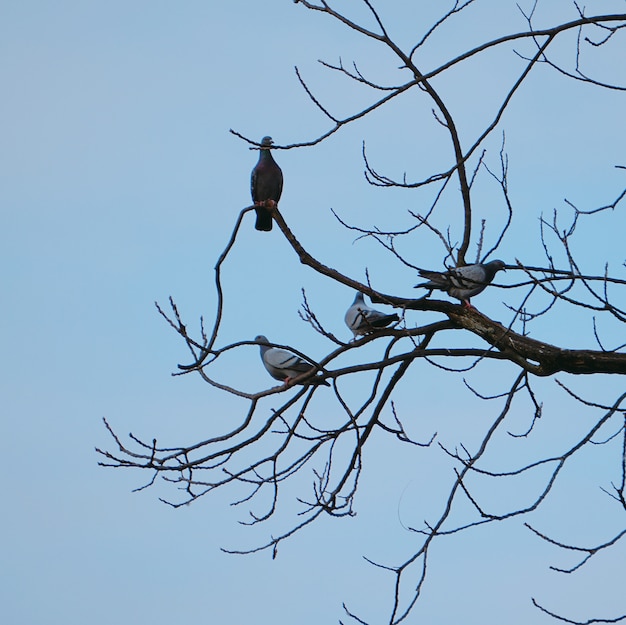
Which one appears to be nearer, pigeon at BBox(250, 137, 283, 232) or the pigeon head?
the pigeon head

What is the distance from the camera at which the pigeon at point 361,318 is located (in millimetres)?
6723

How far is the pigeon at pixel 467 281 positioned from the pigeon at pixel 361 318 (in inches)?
27.4

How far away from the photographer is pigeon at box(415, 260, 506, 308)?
5188 millimetres

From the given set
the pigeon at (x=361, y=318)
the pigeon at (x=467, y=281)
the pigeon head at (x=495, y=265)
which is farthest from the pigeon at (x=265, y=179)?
the pigeon head at (x=495, y=265)

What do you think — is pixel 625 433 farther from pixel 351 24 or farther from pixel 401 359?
pixel 351 24

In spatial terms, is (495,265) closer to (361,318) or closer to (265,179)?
(361,318)

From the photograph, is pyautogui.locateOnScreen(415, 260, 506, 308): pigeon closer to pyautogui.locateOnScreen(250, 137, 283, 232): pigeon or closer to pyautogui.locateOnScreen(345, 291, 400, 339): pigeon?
pyautogui.locateOnScreen(345, 291, 400, 339): pigeon

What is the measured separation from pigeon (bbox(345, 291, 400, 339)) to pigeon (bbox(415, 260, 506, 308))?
0.70m

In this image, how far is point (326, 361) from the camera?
4.67 metres

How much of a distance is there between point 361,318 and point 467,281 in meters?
2.56

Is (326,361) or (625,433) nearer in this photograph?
(625,433)

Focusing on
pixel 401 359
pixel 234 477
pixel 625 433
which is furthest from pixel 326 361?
pixel 625 433

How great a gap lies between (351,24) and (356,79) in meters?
0.26

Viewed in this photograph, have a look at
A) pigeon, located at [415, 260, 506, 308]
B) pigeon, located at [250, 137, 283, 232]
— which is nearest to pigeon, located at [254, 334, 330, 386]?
pigeon, located at [250, 137, 283, 232]
